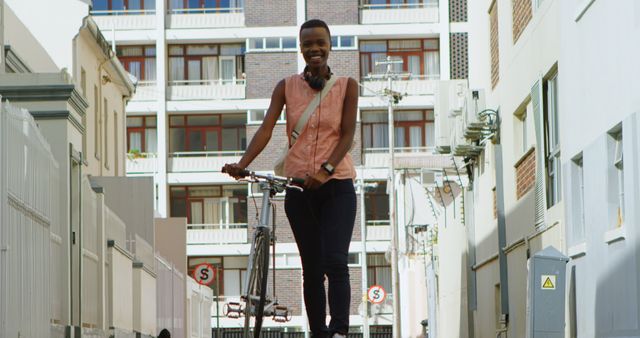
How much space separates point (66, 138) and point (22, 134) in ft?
18.6

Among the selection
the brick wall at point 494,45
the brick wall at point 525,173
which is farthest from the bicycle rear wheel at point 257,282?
the brick wall at point 494,45

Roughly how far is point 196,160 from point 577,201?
52.0 metres

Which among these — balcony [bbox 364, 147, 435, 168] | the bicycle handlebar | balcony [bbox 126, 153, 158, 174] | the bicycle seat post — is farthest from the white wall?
balcony [bbox 364, 147, 435, 168]

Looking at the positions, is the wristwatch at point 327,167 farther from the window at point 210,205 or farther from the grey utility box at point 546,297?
the window at point 210,205

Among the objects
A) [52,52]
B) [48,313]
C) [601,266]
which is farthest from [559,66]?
[52,52]

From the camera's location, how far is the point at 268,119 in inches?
392

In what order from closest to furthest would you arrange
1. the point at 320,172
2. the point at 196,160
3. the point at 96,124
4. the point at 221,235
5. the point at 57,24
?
the point at 320,172 → the point at 57,24 → the point at 96,124 → the point at 221,235 → the point at 196,160

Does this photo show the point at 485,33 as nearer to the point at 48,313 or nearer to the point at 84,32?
the point at 84,32

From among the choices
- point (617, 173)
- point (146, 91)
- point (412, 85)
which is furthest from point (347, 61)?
point (617, 173)

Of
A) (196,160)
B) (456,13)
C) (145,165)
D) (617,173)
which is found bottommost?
(617,173)

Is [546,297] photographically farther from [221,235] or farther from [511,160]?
[221,235]

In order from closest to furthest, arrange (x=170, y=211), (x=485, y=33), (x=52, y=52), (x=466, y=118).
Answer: (x=466, y=118)
(x=485, y=33)
(x=52, y=52)
(x=170, y=211)

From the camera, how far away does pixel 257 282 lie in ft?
32.3

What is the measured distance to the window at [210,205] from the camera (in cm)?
6831
